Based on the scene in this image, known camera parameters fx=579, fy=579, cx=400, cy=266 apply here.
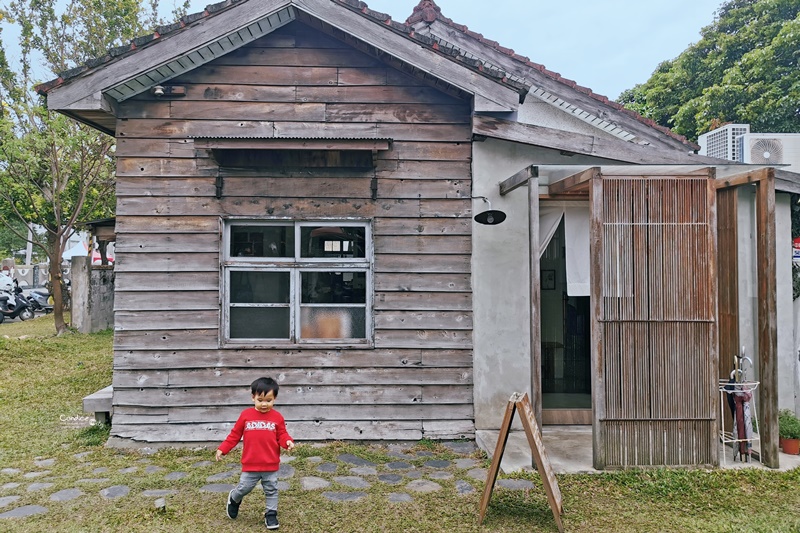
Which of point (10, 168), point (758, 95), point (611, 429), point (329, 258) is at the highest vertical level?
point (758, 95)

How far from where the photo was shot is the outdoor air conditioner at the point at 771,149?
306 inches

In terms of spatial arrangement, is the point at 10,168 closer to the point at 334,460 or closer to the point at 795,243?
the point at 334,460

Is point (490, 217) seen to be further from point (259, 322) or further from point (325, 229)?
point (259, 322)

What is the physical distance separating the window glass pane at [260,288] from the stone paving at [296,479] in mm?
1611

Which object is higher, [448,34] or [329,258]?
[448,34]

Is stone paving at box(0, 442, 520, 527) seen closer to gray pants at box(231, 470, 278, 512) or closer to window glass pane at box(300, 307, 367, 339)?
gray pants at box(231, 470, 278, 512)

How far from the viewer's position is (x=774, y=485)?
15.6 ft

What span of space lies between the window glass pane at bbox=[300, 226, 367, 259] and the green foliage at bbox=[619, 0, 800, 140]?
1377 cm

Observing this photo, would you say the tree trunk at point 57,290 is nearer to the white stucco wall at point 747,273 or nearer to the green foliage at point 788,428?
the white stucco wall at point 747,273

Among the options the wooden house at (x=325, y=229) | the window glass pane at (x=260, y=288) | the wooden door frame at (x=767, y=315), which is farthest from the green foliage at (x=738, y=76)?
the window glass pane at (x=260, y=288)

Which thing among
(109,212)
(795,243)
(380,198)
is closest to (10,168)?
(109,212)

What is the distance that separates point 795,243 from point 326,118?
570cm

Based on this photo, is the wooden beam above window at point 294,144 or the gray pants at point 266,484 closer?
the gray pants at point 266,484

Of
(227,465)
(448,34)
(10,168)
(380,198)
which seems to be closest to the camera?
(227,465)
